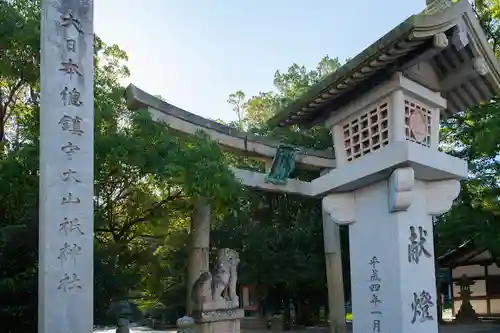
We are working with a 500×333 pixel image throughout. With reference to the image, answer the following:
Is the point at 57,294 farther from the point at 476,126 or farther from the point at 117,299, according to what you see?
the point at 476,126

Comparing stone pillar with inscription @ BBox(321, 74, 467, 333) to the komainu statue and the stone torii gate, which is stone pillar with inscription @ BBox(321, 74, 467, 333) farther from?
the komainu statue

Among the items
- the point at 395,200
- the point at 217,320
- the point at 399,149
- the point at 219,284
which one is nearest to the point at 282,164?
the point at 219,284

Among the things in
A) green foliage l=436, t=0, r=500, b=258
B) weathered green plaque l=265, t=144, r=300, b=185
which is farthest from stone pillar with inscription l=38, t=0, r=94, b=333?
green foliage l=436, t=0, r=500, b=258

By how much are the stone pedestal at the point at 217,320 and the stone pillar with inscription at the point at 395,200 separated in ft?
11.5

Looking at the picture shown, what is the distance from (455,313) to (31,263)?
17257mm

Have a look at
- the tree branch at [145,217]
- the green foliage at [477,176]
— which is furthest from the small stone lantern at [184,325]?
the green foliage at [477,176]

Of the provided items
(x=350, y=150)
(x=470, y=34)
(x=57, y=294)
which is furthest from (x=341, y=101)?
(x=57, y=294)

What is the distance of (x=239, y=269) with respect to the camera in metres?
16.4

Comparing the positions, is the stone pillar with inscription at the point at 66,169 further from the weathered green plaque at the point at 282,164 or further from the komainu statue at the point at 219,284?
the weathered green plaque at the point at 282,164

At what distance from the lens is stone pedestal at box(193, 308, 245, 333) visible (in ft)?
31.7

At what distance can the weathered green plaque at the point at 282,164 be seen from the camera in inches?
441

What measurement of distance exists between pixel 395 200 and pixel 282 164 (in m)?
5.16

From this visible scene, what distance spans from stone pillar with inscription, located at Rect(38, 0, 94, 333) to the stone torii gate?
3100 mm

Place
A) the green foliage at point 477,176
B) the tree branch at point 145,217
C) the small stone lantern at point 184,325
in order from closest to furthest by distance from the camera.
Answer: the small stone lantern at point 184,325 → the tree branch at point 145,217 → the green foliage at point 477,176
